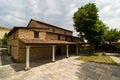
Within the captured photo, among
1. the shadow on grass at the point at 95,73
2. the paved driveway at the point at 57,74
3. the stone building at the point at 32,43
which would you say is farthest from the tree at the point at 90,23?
the paved driveway at the point at 57,74

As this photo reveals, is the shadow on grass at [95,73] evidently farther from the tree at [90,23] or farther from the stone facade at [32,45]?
the tree at [90,23]

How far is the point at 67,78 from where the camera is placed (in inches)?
327

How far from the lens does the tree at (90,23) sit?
72.8 feet

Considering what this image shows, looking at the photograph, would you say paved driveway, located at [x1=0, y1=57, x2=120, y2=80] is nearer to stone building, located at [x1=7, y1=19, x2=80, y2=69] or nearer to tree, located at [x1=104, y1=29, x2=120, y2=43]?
stone building, located at [x1=7, y1=19, x2=80, y2=69]

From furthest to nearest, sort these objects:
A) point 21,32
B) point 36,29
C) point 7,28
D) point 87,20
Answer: point 7,28 → point 87,20 → point 36,29 → point 21,32

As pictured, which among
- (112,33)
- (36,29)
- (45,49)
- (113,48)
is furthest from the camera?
(113,48)

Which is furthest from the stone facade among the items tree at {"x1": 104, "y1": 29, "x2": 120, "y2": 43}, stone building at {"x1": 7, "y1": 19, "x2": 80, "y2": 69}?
tree at {"x1": 104, "y1": 29, "x2": 120, "y2": 43}

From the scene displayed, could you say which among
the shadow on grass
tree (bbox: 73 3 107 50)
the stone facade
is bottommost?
the shadow on grass

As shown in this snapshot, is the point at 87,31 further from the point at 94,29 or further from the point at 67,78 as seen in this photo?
the point at 67,78

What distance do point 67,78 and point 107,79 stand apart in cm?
344

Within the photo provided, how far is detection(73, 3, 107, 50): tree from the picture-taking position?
22.2m

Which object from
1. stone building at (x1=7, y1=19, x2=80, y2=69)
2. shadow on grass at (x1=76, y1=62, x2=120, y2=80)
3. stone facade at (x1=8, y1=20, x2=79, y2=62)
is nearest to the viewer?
shadow on grass at (x1=76, y1=62, x2=120, y2=80)

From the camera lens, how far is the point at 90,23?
73.5 feet

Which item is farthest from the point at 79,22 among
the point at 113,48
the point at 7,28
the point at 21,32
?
the point at 7,28
